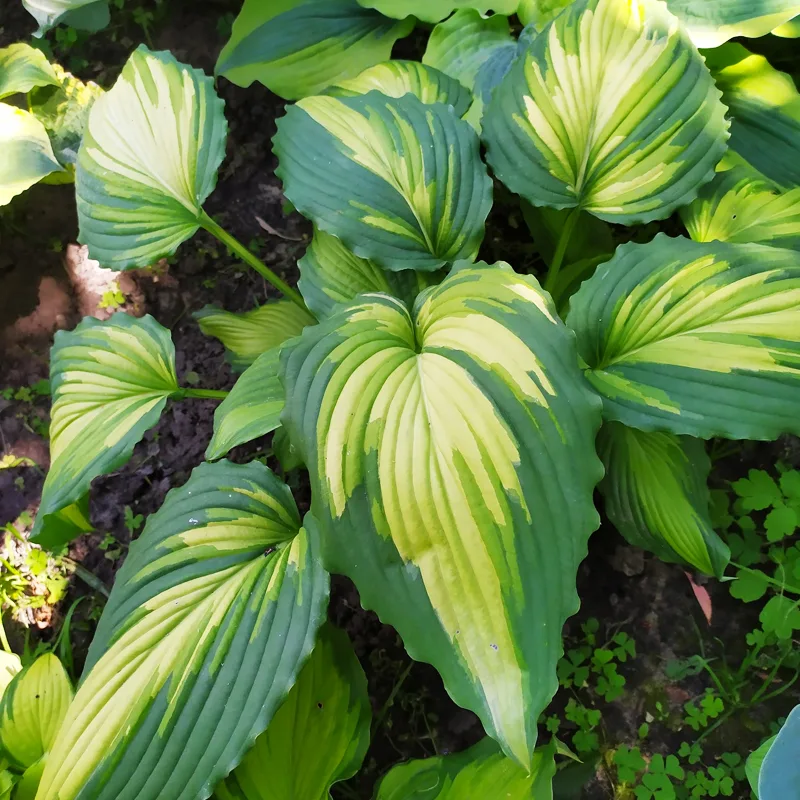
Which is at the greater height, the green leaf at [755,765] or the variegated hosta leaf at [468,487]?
the variegated hosta leaf at [468,487]

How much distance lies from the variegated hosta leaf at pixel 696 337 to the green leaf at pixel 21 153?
4.04 ft

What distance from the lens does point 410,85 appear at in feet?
3.80

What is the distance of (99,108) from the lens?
3.77ft

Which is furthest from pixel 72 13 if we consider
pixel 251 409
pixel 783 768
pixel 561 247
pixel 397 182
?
pixel 783 768

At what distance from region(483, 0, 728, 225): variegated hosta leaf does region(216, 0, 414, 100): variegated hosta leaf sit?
554 millimetres

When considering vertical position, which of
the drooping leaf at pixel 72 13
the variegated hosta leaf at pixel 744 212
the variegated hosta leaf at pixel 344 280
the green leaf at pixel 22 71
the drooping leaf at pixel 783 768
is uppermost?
the drooping leaf at pixel 72 13

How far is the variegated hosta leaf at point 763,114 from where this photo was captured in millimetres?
1159

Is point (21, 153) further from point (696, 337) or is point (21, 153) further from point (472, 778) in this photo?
point (472, 778)

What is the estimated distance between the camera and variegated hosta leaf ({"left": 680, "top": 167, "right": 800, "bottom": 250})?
0.98 meters

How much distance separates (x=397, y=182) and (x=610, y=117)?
0.35 m

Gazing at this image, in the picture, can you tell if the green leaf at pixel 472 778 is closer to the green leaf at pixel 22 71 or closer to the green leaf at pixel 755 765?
the green leaf at pixel 755 765

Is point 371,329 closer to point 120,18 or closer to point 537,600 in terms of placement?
point 537,600

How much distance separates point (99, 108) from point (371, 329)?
80cm

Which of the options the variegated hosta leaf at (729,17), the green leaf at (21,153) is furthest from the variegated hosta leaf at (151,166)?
the variegated hosta leaf at (729,17)
